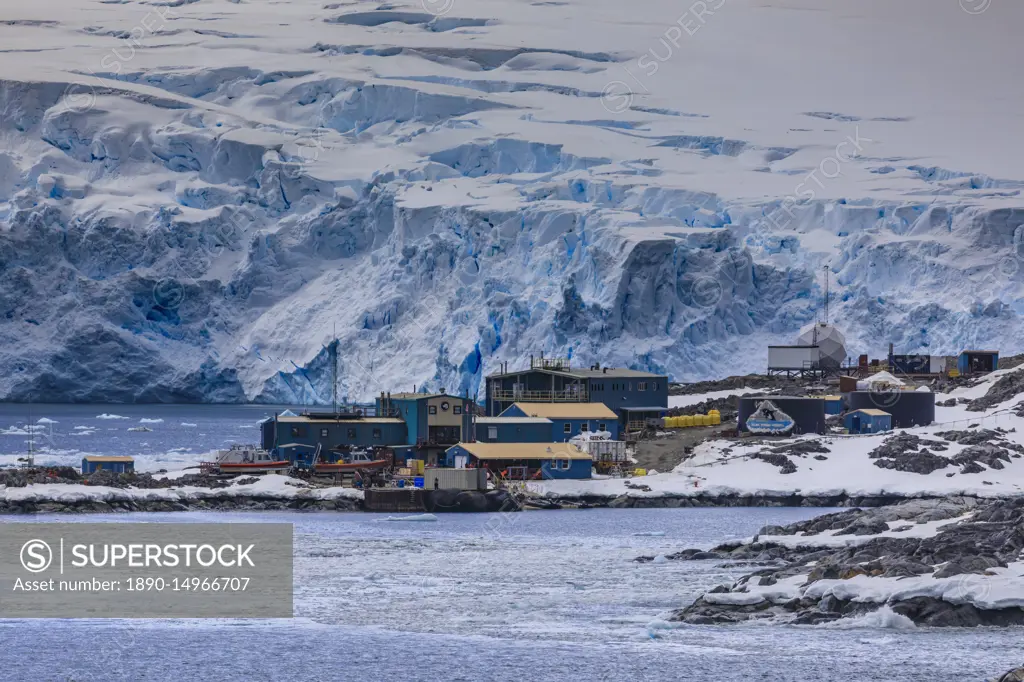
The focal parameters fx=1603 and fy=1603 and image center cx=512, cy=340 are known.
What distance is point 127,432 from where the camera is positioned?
76.5 metres

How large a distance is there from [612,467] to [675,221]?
39.1 meters

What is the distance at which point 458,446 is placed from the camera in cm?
4581

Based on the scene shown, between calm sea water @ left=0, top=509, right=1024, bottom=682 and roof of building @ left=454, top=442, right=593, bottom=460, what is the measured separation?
13.3m

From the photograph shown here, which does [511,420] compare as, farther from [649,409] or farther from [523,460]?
[649,409]

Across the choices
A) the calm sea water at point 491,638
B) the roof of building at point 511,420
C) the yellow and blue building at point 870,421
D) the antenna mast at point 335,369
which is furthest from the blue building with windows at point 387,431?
the calm sea water at point 491,638

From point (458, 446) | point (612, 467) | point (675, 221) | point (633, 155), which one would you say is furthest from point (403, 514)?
point (633, 155)

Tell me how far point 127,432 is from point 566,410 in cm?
3165

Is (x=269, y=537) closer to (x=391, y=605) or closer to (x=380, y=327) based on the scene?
(x=391, y=605)

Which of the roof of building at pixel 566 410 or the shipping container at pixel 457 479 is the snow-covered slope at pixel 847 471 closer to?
the shipping container at pixel 457 479

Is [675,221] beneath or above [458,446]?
above

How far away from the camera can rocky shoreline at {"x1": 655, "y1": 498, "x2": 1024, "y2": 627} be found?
73.5 feet

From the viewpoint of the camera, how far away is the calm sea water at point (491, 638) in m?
20.8

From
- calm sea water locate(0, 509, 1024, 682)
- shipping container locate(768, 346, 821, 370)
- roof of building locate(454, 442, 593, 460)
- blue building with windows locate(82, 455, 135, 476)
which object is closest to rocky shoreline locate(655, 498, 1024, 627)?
calm sea water locate(0, 509, 1024, 682)

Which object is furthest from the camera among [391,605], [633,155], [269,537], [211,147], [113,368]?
[633,155]
